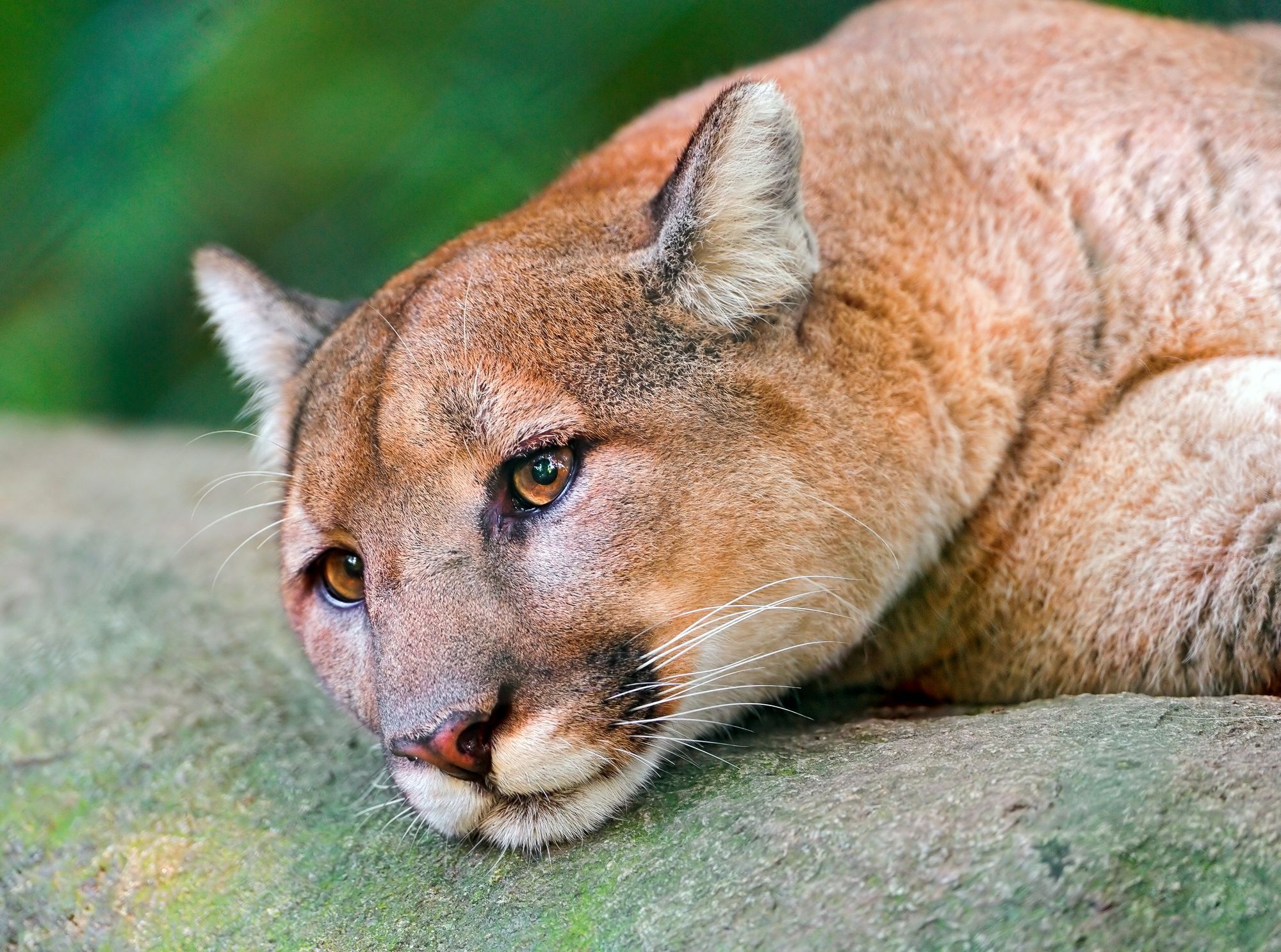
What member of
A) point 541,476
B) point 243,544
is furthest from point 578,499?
point 243,544

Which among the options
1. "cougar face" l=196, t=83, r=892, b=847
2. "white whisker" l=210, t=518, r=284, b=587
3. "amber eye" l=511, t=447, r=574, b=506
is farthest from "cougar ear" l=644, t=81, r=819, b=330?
"white whisker" l=210, t=518, r=284, b=587

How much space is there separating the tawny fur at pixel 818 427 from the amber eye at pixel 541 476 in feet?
0.14

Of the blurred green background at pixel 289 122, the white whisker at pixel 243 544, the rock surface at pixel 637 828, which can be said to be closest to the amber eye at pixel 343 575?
the white whisker at pixel 243 544

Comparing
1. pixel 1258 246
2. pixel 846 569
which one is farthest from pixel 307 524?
pixel 1258 246

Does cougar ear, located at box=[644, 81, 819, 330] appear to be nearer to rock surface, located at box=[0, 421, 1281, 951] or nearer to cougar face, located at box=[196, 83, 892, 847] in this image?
cougar face, located at box=[196, 83, 892, 847]

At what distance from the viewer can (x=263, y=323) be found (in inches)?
144

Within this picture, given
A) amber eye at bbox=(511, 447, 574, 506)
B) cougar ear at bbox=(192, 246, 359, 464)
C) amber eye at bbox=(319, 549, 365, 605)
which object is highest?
cougar ear at bbox=(192, 246, 359, 464)

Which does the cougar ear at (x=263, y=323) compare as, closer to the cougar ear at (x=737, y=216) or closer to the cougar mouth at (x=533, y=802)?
the cougar ear at (x=737, y=216)

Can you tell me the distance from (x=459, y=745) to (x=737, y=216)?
1287mm

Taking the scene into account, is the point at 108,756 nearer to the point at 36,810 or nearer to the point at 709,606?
the point at 36,810

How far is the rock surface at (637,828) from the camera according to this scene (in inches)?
78.3

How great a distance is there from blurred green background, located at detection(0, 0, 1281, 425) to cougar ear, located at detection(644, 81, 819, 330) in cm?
258

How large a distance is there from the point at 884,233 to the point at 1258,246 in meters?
0.91

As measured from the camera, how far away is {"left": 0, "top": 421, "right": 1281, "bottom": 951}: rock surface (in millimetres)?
1988
